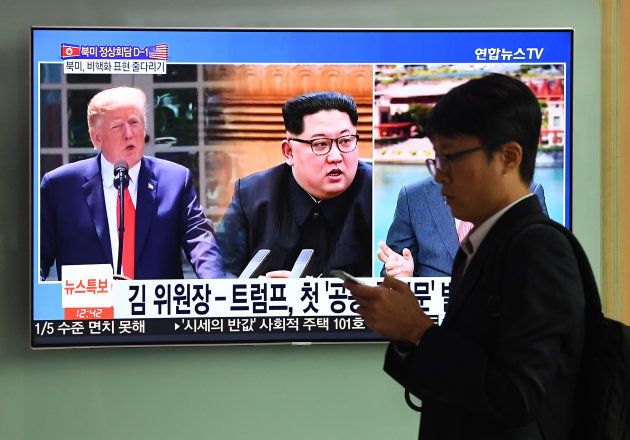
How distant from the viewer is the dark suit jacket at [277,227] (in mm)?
3090

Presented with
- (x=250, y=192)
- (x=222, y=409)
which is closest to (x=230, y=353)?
(x=222, y=409)

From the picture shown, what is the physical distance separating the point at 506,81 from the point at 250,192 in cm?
185

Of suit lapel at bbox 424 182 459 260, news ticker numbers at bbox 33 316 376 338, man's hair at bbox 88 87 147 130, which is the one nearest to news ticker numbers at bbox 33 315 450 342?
news ticker numbers at bbox 33 316 376 338

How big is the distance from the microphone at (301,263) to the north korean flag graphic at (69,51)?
1128 mm

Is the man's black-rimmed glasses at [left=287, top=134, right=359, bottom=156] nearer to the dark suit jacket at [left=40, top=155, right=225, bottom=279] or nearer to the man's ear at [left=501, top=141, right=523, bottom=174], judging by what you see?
the dark suit jacket at [left=40, top=155, right=225, bottom=279]

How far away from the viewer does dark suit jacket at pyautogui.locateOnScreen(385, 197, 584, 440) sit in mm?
1228

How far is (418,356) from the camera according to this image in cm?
131

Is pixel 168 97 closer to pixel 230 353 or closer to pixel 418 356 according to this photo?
pixel 230 353

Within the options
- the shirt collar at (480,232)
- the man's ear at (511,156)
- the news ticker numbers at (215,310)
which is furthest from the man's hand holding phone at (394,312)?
the news ticker numbers at (215,310)

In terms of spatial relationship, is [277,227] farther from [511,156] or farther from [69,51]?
[511,156]

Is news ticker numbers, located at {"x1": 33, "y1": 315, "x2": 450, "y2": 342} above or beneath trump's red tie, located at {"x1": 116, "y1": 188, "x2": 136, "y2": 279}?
beneath

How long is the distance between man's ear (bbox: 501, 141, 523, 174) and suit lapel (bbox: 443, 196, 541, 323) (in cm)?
6

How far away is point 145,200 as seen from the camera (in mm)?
3082

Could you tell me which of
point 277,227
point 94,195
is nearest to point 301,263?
point 277,227
